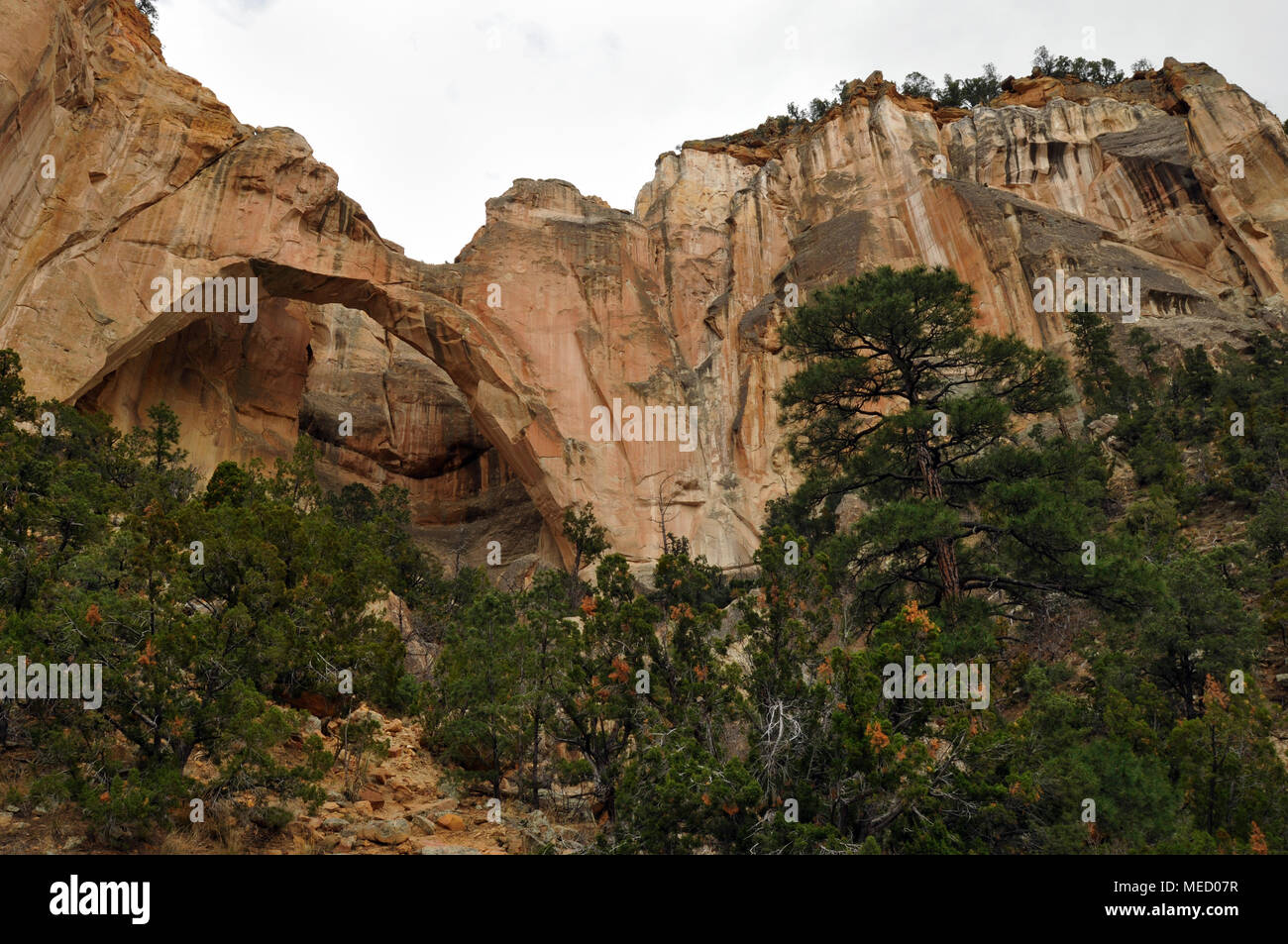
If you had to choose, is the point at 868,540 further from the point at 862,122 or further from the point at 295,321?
the point at 862,122

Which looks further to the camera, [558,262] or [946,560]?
[558,262]

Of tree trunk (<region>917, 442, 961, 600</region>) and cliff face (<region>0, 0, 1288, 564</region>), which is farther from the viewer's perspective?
cliff face (<region>0, 0, 1288, 564</region>)

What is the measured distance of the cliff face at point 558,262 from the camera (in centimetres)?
2745

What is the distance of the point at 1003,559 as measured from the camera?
14.9 metres

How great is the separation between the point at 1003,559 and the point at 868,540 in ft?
7.78

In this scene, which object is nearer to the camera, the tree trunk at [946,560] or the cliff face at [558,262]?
the tree trunk at [946,560]

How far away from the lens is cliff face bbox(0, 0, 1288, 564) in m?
27.5

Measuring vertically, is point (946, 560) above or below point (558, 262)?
below

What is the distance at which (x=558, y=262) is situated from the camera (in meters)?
36.7

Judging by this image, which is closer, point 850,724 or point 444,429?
point 850,724

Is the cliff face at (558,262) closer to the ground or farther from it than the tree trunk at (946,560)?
farther from it

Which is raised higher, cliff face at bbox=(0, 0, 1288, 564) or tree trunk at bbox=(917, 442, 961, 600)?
cliff face at bbox=(0, 0, 1288, 564)

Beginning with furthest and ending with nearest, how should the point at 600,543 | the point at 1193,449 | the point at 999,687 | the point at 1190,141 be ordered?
the point at 1190,141, the point at 600,543, the point at 1193,449, the point at 999,687
